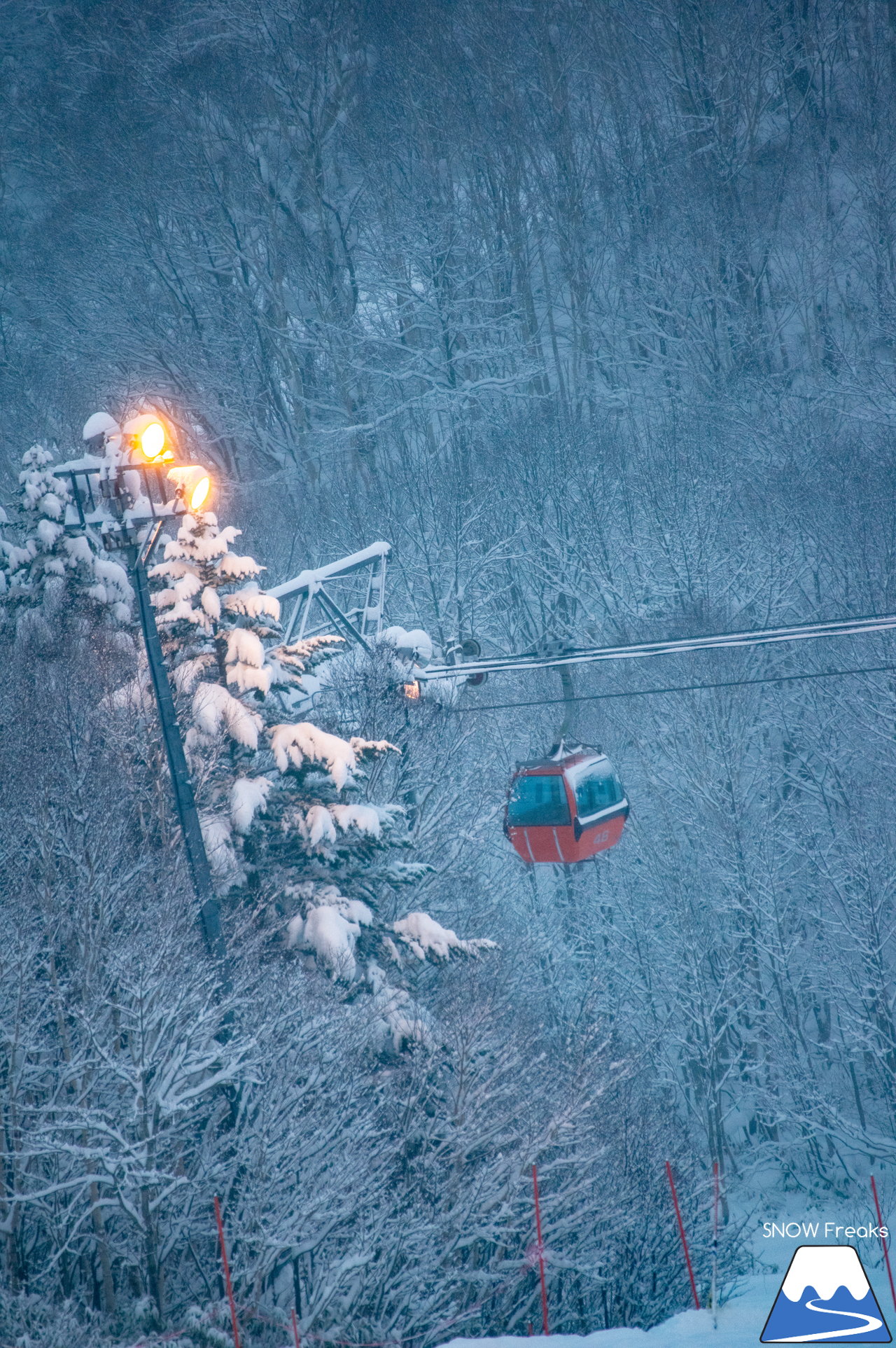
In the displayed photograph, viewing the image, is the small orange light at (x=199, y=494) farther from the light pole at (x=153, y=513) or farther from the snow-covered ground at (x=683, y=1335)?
the snow-covered ground at (x=683, y=1335)

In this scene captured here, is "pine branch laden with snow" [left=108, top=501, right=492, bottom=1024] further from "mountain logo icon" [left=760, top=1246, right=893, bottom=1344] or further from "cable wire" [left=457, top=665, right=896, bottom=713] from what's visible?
"mountain logo icon" [left=760, top=1246, right=893, bottom=1344]

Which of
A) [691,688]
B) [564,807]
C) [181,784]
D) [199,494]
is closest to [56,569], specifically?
[564,807]

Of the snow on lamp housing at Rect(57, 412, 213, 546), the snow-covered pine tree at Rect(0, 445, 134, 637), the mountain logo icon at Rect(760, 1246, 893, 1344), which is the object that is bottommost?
the mountain logo icon at Rect(760, 1246, 893, 1344)

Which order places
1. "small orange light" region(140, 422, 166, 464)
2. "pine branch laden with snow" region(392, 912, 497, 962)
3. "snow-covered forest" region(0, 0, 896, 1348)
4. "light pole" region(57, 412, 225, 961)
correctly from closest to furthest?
"small orange light" region(140, 422, 166, 464)
"light pole" region(57, 412, 225, 961)
"snow-covered forest" region(0, 0, 896, 1348)
"pine branch laden with snow" region(392, 912, 497, 962)

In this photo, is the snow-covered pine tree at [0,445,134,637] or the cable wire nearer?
the cable wire

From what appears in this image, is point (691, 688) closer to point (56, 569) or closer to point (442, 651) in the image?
point (56, 569)

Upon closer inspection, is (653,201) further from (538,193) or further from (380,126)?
(380,126)

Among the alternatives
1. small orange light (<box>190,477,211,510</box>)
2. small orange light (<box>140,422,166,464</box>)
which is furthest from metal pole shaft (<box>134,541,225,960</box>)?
small orange light (<box>140,422,166,464</box>)

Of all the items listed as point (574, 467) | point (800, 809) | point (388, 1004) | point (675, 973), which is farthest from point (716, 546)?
point (388, 1004)

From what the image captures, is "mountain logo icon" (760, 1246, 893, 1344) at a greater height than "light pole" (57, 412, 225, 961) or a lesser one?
lesser
